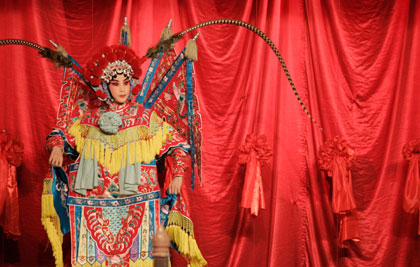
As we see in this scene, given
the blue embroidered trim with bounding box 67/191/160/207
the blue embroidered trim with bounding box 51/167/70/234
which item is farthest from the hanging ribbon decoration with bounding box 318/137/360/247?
the blue embroidered trim with bounding box 51/167/70/234

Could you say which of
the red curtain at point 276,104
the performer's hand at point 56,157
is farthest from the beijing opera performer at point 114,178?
the red curtain at point 276,104

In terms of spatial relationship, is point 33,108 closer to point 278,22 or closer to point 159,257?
point 278,22

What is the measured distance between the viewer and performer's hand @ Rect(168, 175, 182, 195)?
4.15 meters

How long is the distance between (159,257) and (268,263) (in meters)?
2.04

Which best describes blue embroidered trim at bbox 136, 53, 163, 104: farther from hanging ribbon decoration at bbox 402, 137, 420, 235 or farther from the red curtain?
hanging ribbon decoration at bbox 402, 137, 420, 235

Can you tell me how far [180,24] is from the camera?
506 centimetres

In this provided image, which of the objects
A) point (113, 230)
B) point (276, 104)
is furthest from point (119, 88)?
point (276, 104)

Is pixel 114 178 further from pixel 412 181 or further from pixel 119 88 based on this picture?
pixel 412 181

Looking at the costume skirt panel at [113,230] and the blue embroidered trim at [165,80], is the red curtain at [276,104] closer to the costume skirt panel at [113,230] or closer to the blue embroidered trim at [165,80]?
the blue embroidered trim at [165,80]

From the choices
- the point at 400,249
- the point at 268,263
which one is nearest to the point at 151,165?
the point at 268,263

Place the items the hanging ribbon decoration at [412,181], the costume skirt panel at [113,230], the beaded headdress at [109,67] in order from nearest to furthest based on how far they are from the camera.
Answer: the costume skirt panel at [113,230] < the beaded headdress at [109,67] < the hanging ribbon decoration at [412,181]

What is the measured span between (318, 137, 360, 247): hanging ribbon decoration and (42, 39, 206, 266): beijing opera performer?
100cm

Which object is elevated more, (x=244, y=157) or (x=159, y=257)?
(x=244, y=157)

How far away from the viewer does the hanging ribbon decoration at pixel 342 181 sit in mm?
4637
